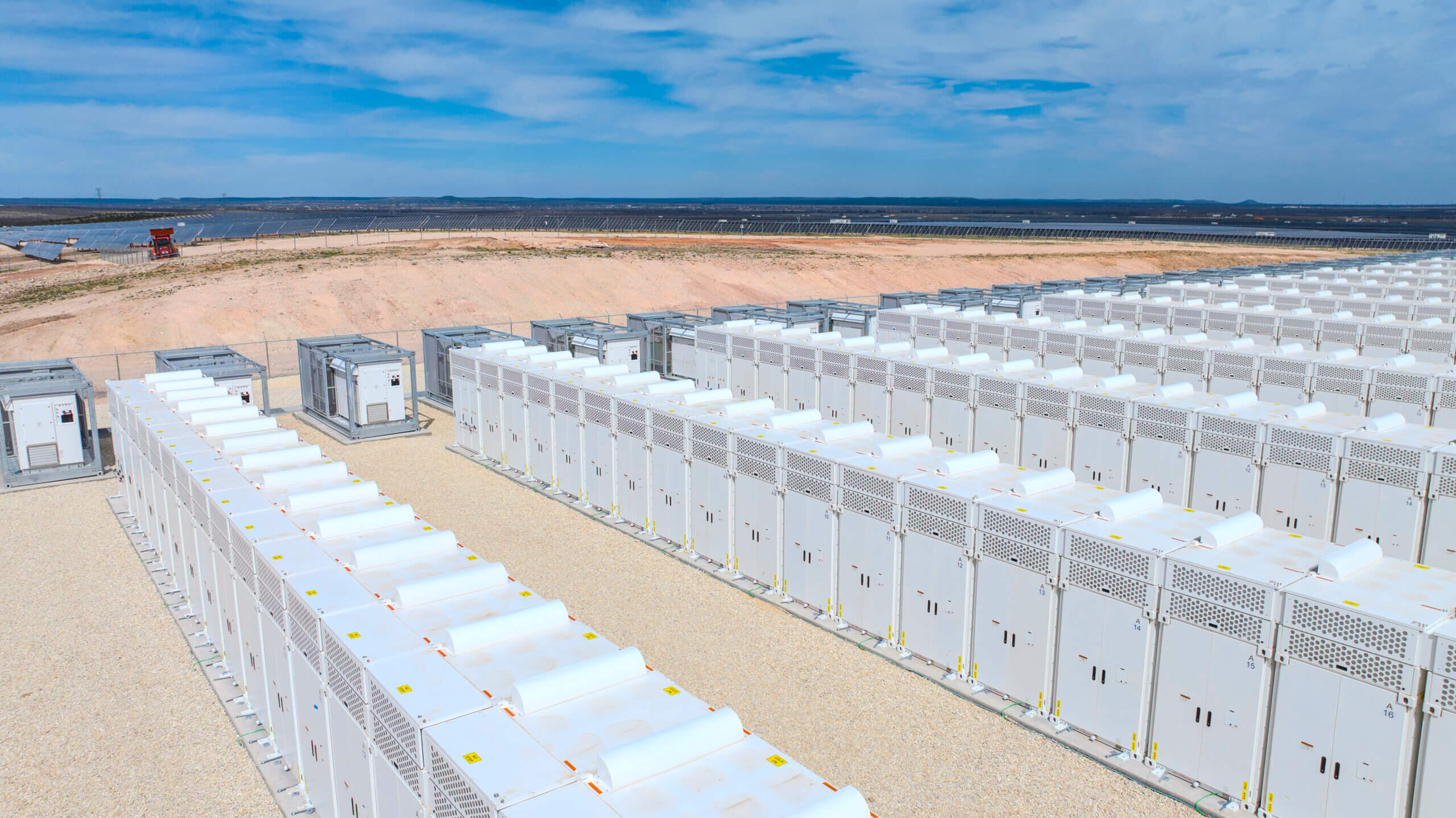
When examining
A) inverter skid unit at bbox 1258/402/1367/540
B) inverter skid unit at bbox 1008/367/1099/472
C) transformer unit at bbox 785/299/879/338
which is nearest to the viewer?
inverter skid unit at bbox 1258/402/1367/540

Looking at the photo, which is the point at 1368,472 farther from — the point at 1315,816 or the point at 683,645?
the point at 683,645

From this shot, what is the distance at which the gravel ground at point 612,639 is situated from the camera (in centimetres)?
1097

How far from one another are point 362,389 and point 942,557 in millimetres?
20251

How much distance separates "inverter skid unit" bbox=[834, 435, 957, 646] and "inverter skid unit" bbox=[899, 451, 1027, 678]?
0.48 ft

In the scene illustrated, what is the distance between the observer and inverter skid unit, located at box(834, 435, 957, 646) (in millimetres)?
13977

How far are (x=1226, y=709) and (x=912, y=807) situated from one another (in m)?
3.64

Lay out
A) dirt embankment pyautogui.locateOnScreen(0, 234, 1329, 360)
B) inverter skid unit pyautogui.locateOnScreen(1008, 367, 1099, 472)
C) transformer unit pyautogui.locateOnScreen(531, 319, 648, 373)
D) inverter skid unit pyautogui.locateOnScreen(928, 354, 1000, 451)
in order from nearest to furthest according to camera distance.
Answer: inverter skid unit pyautogui.locateOnScreen(1008, 367, 1099, 472) → inverter skid unit pyautogui.locateOnScreen(928, 354, 1000, 451) → transformer unit pyautogui.locateOnScreen(531, 319, 648, 373) → dirt embankment pyautogui.locateOnScreen(0, 234, 1329, 360)

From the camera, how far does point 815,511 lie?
1527 centimetres

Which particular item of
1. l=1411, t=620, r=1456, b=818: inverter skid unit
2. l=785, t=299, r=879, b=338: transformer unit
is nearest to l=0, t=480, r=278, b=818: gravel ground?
l=1411, t=620, r=1456, b=818: inverter skid unit

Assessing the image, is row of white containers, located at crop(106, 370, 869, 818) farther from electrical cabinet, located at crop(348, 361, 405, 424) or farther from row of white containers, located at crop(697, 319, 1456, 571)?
electrical cabinet, located at crop(348, 361, 405, 424)

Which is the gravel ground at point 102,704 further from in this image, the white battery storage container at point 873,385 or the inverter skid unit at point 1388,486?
the inverter skid unit at point 1388,486

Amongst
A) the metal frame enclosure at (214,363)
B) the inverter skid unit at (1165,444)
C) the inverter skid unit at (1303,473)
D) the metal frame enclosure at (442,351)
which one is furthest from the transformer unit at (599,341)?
the inverter skid unit at (1303,473)

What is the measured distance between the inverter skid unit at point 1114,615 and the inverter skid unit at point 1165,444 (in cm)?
541

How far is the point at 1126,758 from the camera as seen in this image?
37.3ft
